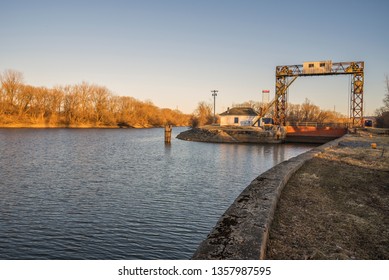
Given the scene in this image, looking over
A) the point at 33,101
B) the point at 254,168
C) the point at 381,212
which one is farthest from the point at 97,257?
the point at 33,101

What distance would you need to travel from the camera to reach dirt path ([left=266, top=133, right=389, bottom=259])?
15.5 feet

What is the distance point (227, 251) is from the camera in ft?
13.8

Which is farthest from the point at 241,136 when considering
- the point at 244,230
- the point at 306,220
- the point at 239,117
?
the point at 244,230

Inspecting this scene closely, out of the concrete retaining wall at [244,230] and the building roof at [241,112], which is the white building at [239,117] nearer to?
the building roof at [241,112]

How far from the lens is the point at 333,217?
641 centimetres

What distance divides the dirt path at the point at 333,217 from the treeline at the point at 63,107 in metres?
82.1

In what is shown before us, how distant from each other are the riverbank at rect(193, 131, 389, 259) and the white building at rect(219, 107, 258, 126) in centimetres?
3831

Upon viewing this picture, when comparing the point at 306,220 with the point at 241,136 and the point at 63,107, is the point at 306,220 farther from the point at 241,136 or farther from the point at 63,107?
the point at 63,107

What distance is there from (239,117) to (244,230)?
45.5m

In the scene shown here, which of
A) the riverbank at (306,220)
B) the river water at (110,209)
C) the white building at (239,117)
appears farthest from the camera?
the white building at (239,117)

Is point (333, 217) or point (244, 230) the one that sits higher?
point (244, 230)

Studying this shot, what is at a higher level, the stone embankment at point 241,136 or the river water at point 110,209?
the stone embankment at point 241,136

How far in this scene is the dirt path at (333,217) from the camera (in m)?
4.73

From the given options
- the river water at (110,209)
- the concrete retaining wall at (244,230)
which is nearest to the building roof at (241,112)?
the river water at (110,209)
